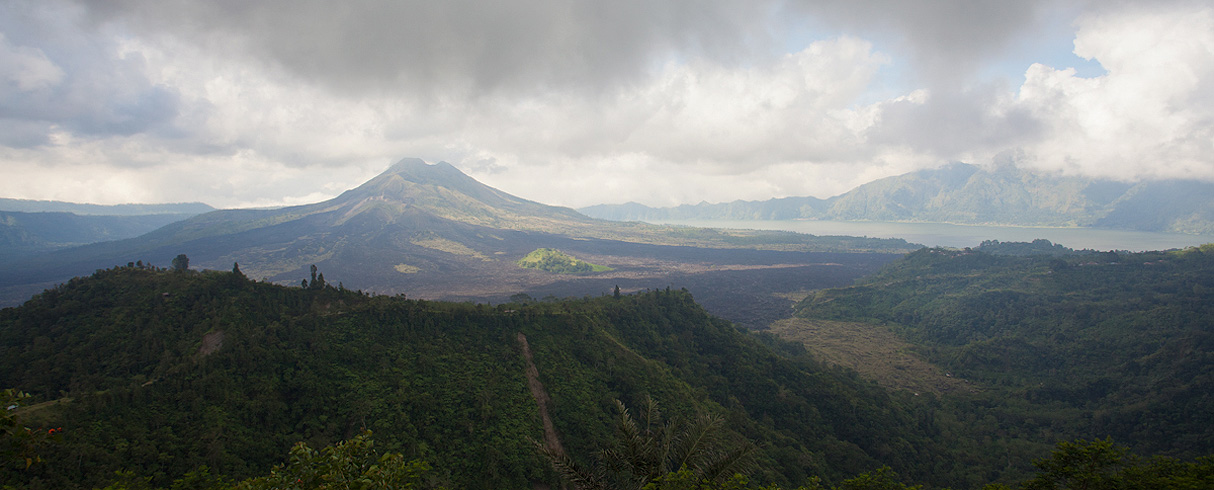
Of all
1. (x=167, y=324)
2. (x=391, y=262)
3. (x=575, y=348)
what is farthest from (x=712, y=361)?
(x=391, y=262)

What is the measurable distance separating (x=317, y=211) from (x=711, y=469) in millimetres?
208508

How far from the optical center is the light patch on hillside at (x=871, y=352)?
46781 mm

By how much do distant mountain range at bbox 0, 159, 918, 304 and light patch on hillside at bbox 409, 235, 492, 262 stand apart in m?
0.30

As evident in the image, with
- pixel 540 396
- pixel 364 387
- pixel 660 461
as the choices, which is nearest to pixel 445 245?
pixel 540 396

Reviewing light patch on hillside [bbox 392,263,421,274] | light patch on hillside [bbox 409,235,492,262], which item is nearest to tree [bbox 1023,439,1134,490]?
light patch on hillside [bbox 392,263,421,274]

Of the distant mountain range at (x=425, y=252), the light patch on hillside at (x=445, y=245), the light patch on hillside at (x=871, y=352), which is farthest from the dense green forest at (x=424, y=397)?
the light patch on hillside at (x=445, y=245)

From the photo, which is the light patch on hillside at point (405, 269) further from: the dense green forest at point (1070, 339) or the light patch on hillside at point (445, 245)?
the dense green forest at point (1070, 339)

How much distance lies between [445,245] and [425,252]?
37.2 ft

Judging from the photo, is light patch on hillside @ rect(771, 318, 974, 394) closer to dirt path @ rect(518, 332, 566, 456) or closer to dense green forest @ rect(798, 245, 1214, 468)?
dense green forest @ rect(798, 245, 1214, 468)

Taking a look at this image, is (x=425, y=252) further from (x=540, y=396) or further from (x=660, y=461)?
(x=660, y=461)

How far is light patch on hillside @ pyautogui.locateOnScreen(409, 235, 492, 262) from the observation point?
135750 mm

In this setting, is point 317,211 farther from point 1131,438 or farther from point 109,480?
point 1131,438

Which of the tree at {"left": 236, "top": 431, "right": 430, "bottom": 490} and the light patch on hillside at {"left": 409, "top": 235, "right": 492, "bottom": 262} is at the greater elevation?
the tree at {"left": 236, "top": 431, "right": 430, "bottom": 490}

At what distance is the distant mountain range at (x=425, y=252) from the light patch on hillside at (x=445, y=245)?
0.30m
